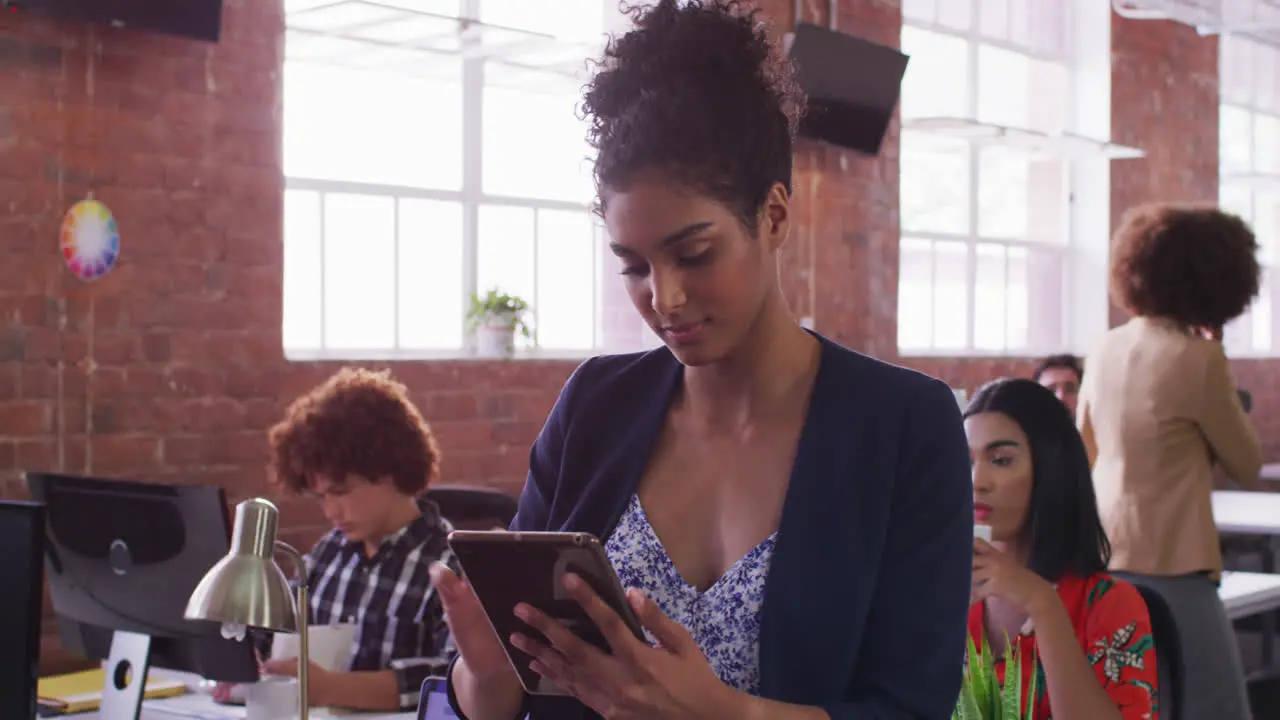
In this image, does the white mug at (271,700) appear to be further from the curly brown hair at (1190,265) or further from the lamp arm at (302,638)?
the curly brown hair at (1190,265)

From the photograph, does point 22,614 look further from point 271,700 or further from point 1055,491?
point 1055,491

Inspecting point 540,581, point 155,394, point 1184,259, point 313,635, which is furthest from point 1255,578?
point 540,581

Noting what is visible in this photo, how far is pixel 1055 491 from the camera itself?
2.18 metres

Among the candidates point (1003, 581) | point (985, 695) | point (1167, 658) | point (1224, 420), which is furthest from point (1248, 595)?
point (985, 695)

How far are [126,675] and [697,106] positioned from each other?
157cm

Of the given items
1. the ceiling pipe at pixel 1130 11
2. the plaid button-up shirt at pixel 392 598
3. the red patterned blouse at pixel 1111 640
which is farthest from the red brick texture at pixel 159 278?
the ceiling pipe at pixel 1130 11

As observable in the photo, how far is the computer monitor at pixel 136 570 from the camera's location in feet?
7.00

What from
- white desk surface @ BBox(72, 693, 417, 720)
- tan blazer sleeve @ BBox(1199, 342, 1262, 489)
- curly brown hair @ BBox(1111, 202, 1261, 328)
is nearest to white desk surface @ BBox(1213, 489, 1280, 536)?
tan blazer sleeve @ BBox(1199, 342, 1262, 489)

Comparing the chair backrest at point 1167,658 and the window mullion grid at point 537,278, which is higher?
the window mullion grid at point 537,278

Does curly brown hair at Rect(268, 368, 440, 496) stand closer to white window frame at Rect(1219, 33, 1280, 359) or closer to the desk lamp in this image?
the desk lamp

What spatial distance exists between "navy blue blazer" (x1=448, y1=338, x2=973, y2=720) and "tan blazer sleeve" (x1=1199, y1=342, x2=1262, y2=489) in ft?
7.65

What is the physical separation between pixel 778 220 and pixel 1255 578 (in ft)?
9.54

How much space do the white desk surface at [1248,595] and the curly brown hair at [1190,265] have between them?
2.10 ft

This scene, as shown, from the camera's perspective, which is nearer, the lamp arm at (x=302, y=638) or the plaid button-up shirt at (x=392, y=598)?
the lamp arm at (x=302, y=638)
